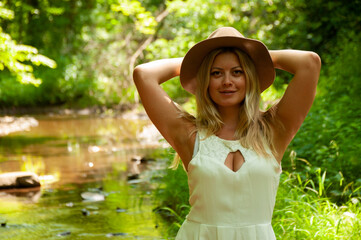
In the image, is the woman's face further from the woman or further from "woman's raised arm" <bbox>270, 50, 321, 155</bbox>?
"woman's raised arm" <bbox>270, 50, 321, 155</bbox>

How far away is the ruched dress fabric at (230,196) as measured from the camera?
2.08 meters

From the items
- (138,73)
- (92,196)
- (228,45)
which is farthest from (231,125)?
(92,196)

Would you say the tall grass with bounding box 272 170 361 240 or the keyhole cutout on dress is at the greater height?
the keyhole cutout on dress

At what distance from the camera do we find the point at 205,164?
6.91 ft

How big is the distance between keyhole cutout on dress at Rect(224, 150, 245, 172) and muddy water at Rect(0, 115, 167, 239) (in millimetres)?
3102

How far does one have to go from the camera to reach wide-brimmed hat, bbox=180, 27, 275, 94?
7.29 ft

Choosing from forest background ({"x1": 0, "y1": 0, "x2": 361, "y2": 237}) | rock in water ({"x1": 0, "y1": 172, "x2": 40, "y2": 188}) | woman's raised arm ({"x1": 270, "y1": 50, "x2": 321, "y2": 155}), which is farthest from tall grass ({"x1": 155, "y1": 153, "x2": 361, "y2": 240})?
rock in water ({"x1": 0, "y1": 172, "x2": 40, "y2": 188})

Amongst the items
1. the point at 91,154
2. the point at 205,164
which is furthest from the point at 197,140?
the point at 91,154

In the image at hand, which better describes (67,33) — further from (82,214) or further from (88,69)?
(82,214)

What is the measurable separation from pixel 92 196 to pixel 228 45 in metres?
5.05

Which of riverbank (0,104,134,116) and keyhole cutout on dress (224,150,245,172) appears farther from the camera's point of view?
riverbank (0,104,134,116)

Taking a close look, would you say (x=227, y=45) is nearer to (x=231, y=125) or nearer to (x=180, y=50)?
(x=231, y=125)

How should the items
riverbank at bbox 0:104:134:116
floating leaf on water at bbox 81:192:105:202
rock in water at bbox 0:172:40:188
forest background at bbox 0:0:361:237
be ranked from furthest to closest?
1. riverbank at bbox 0:104:134:116
2. rock in water at bbox 0:172:40:188
3. floating leaf on water at bbox 81:192:105:202
4. forest background at bbox 0:0:361:237

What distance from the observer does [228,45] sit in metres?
2.26
